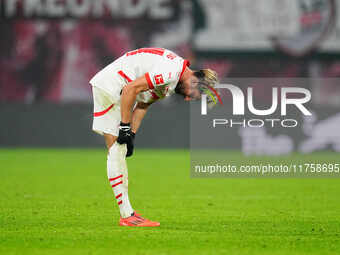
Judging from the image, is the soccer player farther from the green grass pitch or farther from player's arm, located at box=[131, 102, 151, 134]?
the green grass pitch

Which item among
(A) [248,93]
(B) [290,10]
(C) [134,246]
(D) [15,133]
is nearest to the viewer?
(C) [134,246]

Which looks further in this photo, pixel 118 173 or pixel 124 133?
pixel 118 173

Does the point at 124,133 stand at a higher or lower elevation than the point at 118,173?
higher

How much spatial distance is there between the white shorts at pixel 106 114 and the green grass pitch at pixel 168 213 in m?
1.00

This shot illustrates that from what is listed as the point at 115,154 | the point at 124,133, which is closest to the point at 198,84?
the point at 124,133

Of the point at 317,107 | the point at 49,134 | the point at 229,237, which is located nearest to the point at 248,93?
the point at 317,107

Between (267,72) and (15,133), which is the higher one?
(267,72)

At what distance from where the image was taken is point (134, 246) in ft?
22.2

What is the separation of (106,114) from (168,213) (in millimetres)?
1815

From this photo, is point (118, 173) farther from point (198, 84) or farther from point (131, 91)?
point (198, 84)

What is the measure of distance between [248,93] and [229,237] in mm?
14436

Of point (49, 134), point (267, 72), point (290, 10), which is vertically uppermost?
point (290, 10)

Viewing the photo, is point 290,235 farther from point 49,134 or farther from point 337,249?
point 49,134

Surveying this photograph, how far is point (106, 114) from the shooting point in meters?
Answer: 8.14
